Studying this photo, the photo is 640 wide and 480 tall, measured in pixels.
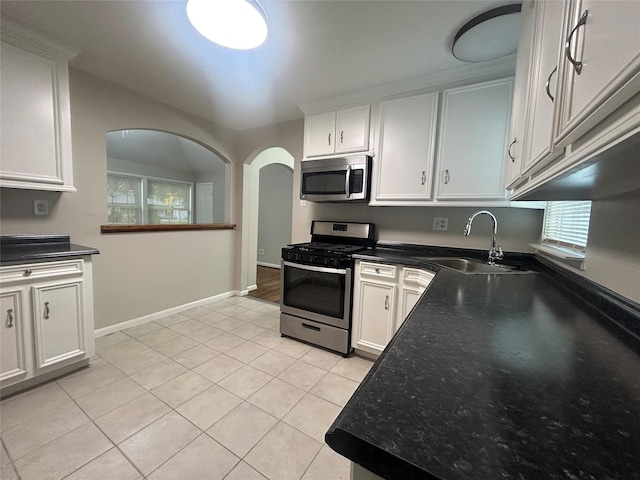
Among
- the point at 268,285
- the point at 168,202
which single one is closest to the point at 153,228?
the point at 268,285

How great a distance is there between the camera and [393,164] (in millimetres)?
2256

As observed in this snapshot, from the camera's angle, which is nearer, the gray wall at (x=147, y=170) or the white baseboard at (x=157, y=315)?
the white baseboard at (x=157, y=315)

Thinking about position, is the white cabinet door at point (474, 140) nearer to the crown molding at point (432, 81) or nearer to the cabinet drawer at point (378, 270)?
the crown molding at point (432, 81)

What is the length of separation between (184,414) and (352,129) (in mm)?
2490

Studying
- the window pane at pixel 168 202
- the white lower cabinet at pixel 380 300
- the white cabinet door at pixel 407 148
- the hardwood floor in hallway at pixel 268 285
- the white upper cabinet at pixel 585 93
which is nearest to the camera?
the white upper cabinet at pixel 585 93

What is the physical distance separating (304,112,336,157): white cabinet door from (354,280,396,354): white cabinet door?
4.41 feet

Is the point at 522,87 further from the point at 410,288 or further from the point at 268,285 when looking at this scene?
the point at 268,285

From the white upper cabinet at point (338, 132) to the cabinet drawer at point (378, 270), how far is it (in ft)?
3.46

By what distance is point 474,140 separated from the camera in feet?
6.38

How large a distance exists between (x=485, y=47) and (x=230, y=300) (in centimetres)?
360

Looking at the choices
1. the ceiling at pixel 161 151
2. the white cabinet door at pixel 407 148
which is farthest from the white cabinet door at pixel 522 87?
the ceiling at pixel 161 151

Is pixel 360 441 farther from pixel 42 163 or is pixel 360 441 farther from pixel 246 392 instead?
pixel 42 163

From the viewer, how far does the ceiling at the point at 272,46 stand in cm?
147

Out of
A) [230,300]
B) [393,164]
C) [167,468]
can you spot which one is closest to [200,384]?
[167,468]
